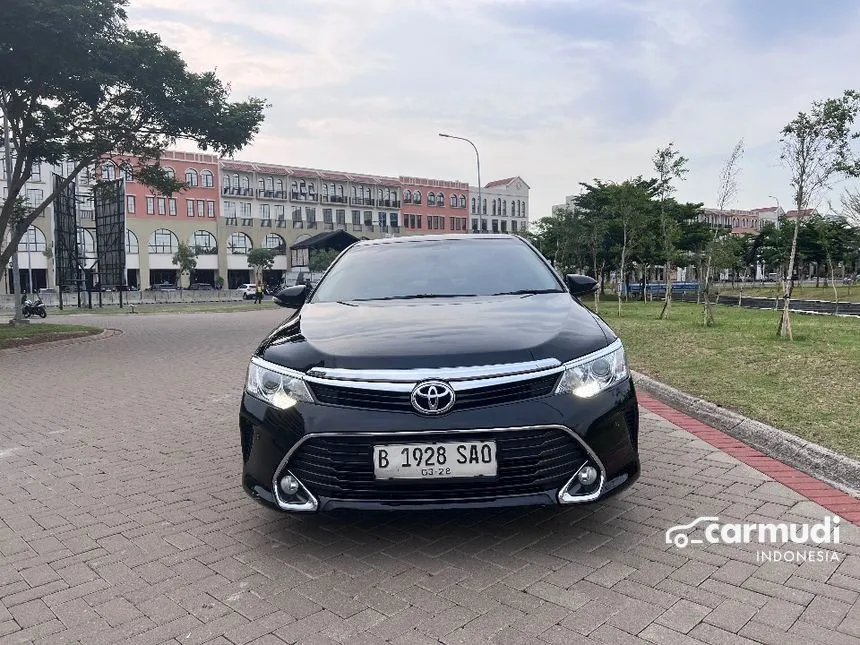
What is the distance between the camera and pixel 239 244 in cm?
7425

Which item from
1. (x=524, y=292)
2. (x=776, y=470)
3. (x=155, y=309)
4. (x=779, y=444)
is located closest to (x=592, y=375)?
(x=524, y=292)

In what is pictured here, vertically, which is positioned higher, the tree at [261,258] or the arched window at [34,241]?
the arched window at [34,241]

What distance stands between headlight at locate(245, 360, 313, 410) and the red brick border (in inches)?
112

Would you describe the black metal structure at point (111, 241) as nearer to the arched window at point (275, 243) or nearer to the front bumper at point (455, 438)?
the front bumper at point (455, 438)

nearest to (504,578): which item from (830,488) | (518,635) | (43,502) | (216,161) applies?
(518,635)

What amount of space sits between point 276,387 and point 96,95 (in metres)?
15.6

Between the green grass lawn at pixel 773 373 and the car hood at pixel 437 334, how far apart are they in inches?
91.7

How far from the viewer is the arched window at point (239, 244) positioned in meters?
73.5

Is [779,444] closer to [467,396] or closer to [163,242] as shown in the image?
[467,396]

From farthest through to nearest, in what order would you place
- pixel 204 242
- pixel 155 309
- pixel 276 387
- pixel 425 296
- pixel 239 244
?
pixel 239 244 < pixel 204 242 < pixel 155 309 < pixel 425 296 < pixel 276 387

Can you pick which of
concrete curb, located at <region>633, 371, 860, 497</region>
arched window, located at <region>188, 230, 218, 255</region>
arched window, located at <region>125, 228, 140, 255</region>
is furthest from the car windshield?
arched window, located at <region>188, 230, 218, 255</region>

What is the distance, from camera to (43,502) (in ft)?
13.8

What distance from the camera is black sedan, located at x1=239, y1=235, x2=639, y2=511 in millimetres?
2871

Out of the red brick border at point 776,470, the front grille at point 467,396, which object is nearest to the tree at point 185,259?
the red brick border at point 776,470
